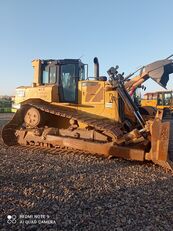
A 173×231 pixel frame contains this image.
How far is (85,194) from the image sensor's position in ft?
16.3

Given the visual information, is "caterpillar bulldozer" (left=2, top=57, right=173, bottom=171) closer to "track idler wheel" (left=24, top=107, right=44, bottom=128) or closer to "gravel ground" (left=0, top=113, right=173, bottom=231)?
"track idler wheel" (left=24, top=107, right=44, bottom=128)

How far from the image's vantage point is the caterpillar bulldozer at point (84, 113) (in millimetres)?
7267

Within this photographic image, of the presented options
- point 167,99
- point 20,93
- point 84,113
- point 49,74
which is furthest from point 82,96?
point 167,99

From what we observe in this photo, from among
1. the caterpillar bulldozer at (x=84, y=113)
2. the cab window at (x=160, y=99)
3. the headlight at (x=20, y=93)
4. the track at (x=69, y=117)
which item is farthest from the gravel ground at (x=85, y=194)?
the cab window at (x=160, y=99)

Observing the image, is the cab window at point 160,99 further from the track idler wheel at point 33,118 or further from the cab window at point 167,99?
the track idler wheel at point 33,118

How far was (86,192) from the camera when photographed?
507cm

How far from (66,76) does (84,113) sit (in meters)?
1.52

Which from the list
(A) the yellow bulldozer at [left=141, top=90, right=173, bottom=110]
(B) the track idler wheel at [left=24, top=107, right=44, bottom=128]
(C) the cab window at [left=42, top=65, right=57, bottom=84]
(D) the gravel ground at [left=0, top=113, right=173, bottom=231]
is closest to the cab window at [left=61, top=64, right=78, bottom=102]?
(C) the cab window at [left=42, top=65, right=57, bottom=84]

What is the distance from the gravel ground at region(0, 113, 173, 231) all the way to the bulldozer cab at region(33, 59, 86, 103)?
2.68m

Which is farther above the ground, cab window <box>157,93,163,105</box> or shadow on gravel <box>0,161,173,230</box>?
cab window <box>157,93,163,105</box>

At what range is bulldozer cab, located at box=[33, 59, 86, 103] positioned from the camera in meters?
9.41

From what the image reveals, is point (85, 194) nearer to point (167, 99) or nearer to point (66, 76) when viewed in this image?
point (66, 76)

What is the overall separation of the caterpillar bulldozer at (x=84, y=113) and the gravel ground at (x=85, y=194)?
1.73 ft

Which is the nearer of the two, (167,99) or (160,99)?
(167,99)
